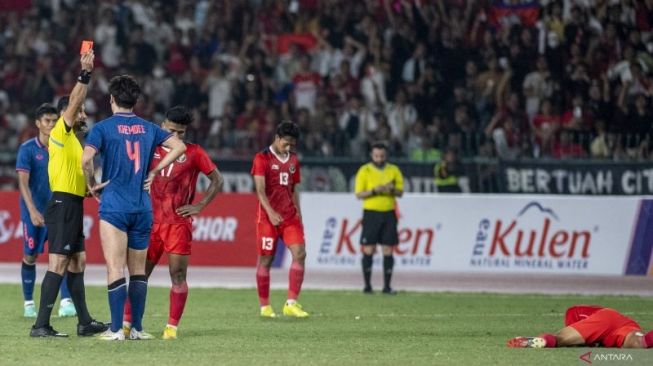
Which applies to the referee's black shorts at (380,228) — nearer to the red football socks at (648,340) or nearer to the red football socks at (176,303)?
the red football socks at (176,303)

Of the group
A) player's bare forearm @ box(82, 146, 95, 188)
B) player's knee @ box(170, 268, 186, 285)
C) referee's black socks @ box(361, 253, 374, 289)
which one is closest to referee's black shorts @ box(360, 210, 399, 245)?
referee's black socks @ box(361, 253, 374, 289)

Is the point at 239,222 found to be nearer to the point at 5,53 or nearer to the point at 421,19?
the point at 421,19

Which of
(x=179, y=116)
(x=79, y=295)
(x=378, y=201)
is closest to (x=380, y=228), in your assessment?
(x=378, y=201)

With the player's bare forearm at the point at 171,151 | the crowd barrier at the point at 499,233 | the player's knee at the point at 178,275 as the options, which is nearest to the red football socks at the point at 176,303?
the player's knee at the point at 178,275

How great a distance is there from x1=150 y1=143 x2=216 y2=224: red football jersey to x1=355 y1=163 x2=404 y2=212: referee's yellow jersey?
7.21 metres

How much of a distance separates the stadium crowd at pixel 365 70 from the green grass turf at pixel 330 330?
6.29 m

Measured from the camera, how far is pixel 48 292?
12.1 m

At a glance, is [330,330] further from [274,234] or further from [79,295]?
[79,295]

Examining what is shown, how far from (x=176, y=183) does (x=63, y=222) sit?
47.7 inches

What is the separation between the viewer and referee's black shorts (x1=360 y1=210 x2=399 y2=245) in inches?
785

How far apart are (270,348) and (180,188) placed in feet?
7.04

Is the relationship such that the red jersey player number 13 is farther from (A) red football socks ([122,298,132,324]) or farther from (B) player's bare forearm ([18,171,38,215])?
(A) red football socks ([122,298,132,324])

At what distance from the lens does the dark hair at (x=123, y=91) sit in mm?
11477

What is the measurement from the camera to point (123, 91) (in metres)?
11.5
